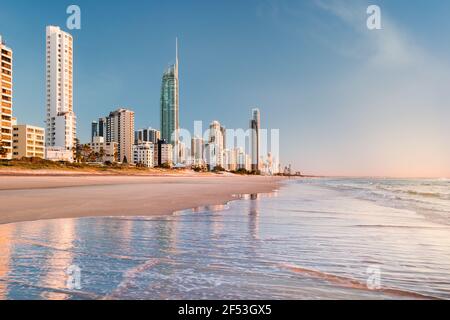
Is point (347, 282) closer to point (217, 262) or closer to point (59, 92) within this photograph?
point (217, 262)

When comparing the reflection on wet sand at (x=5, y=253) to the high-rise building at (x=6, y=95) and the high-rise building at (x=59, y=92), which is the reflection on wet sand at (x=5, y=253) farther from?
the high-rise building at (x=59, y=92)

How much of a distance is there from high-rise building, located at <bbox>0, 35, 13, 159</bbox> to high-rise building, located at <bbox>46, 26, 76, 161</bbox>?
1723 inches

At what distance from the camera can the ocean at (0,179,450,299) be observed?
462 cm

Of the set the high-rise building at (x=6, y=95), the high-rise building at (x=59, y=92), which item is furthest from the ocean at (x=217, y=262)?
the high-rise building at (x=59, y=92)

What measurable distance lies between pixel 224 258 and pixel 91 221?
254 inches

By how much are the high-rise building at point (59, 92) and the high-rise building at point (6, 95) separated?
144ft

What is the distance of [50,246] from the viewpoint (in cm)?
723

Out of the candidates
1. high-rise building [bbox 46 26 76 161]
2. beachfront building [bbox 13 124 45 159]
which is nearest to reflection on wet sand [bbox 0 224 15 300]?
beachfront building [bbox 13 124 45 159]

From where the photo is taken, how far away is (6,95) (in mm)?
137375

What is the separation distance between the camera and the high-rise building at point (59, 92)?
184 meters
